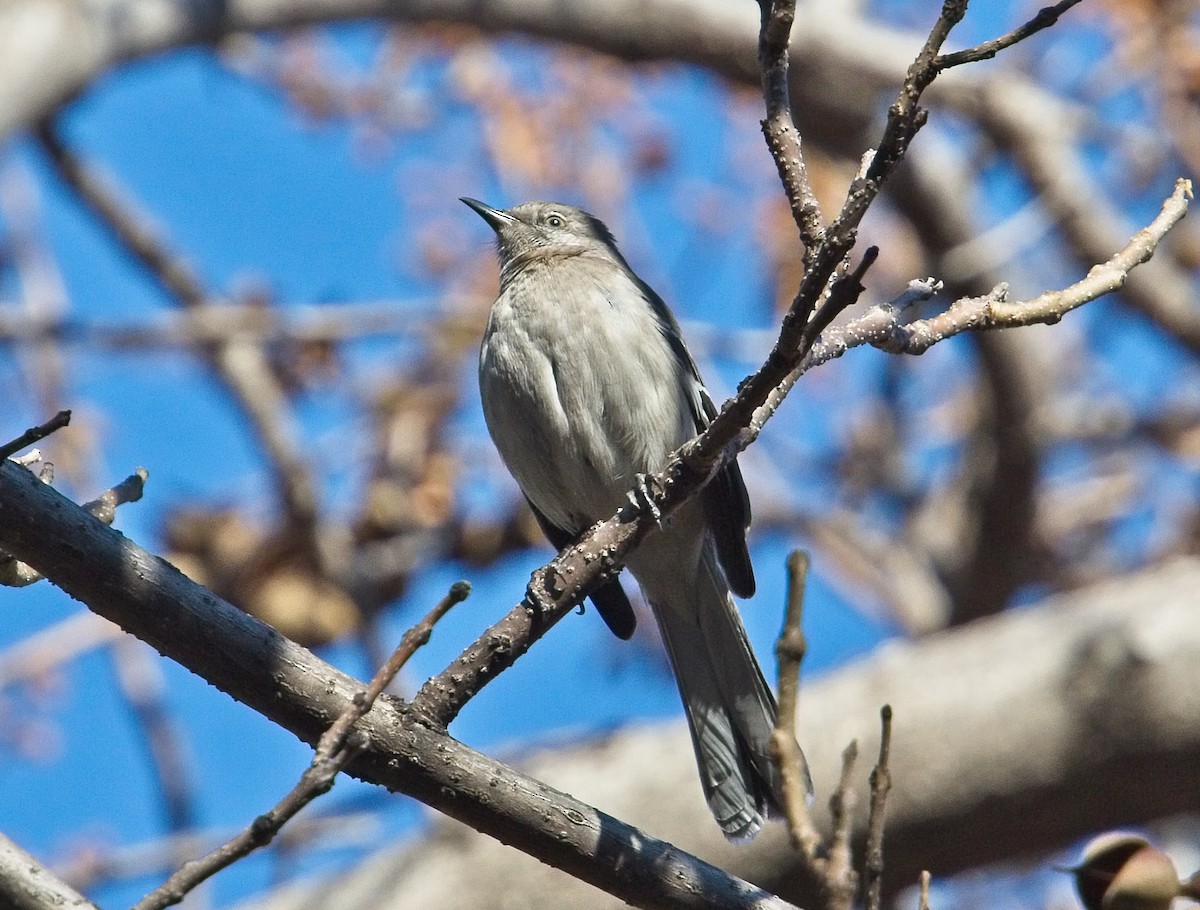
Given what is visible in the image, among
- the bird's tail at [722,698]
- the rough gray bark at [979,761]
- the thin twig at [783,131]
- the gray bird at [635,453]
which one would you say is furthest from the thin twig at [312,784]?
the rough gray bark at [979,761]

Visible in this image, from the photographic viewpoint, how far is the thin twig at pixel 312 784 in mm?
1762

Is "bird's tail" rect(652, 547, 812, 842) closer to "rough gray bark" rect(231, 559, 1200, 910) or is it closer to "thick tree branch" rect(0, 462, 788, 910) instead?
"rough gray bark" rect(231, 559, 1200, 910)

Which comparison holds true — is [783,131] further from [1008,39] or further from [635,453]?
[635,453]

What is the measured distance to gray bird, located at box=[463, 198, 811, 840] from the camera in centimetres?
441

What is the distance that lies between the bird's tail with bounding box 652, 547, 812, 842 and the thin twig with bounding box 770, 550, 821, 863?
2.15 metres

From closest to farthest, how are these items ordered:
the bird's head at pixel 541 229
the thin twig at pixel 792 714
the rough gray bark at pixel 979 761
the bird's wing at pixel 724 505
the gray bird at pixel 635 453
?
the thin twig at pixel 792 714, the gray bird at pixel 635 453, the bird's wing at pixel 724 505, the rough gray bark at pixel 979 761, the bird's head at pixel 541 229

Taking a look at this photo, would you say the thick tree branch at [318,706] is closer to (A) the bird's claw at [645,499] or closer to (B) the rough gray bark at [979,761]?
(A) the bird's claw at [645,499]

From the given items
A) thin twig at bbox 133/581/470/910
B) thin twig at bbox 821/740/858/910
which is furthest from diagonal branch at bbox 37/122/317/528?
thin twig at bbox 821/740/858/910

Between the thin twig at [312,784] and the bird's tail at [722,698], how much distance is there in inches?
82.2

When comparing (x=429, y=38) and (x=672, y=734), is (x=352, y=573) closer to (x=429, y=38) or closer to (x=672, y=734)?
Result: (x=672, y=734)

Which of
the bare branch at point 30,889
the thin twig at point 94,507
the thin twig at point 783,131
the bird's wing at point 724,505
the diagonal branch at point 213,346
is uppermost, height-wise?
the diagonal branch at point 213,346

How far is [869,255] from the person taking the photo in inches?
76.2

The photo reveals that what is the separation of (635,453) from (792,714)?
2.80 metres

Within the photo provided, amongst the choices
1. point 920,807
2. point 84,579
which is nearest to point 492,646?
point 84,579
